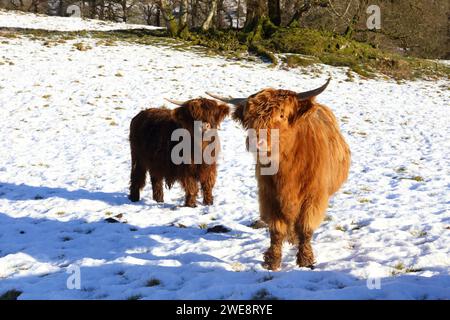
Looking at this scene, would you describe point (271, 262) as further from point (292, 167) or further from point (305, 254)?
point (292, 167)

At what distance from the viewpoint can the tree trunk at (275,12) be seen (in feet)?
70.0

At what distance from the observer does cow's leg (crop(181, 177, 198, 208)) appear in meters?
6.12

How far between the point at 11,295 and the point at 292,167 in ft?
9.13

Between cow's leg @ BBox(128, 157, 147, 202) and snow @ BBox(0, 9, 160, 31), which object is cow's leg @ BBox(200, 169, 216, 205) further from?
snow @ BBox(0, 9, 160, 31)

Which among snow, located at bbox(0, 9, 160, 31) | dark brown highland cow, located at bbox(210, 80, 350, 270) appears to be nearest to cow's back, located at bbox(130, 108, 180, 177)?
dark brown highland cow, located at bbox(210, 80, 350, 270)

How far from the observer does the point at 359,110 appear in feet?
40.2

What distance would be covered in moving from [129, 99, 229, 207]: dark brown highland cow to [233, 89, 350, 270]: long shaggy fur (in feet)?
6.55

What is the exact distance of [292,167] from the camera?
3822 millimetres

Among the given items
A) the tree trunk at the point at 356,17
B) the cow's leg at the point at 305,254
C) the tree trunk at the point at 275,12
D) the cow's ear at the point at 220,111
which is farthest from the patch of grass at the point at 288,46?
the cow's leg at the point at 305,254

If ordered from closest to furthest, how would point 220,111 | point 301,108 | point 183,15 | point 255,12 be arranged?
point 301,108
point 220,111
point 255,12
point 183,15

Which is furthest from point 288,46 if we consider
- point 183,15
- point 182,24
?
point 183,15

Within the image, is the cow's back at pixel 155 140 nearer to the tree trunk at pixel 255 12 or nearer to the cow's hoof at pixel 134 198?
the cow's hoof at pixel 134 198
